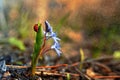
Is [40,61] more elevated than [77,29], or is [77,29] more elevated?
[77,29]

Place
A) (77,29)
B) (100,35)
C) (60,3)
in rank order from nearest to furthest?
1. (100,35)
2. (77,29)
3. (60,3)

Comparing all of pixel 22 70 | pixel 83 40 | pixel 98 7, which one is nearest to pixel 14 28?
pixel 83 40

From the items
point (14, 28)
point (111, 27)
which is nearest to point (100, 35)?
point (111, 27)

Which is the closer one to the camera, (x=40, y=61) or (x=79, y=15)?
(x=40, y=61)

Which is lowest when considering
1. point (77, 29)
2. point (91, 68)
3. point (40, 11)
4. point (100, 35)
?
point (91, 68)

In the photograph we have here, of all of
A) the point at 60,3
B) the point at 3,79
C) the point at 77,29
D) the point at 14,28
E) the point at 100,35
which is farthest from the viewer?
the point at 60,3

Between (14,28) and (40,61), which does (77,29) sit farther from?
(40,61)

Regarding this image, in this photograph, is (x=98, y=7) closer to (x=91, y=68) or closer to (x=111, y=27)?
(x=111, y=27)
